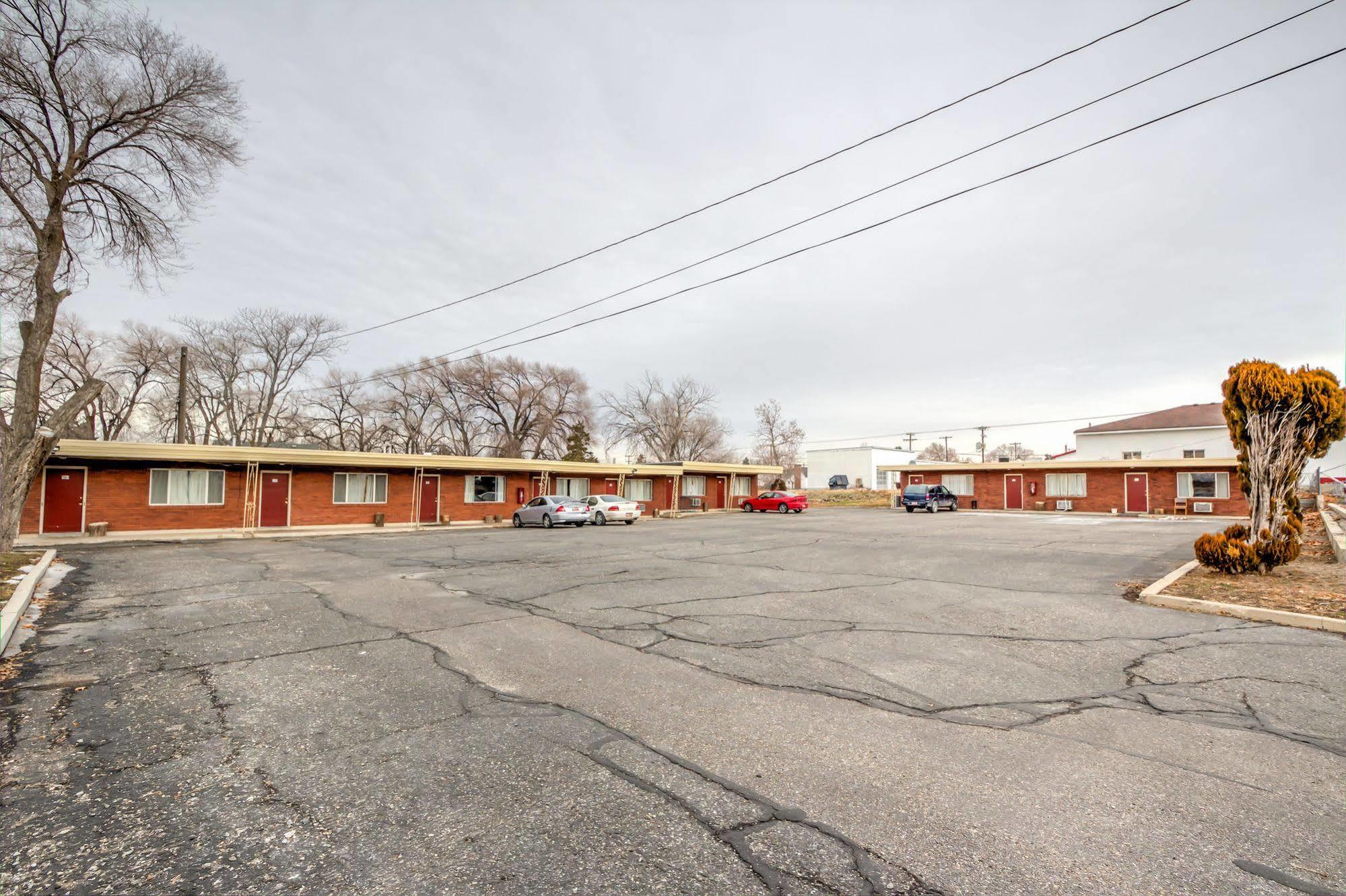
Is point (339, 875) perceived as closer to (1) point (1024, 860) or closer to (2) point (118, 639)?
(1) point (1024, 860)

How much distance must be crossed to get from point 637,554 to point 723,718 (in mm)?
11167

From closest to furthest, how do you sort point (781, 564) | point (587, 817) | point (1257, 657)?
point (587, 817) < point (1257, 657) < point (781, 564)

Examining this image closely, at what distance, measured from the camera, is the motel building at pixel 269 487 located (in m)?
21.8

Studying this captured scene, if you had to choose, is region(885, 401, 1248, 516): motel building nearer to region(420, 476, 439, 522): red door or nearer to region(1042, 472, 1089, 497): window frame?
region(1042, 472, 1089, 497): window frame

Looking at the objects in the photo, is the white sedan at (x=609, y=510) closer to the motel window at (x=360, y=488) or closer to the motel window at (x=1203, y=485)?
the motel window at (x=360, y=488)

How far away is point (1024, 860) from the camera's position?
285 cm

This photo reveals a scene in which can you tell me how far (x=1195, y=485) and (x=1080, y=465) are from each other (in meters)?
5.40

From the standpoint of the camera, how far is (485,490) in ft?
107

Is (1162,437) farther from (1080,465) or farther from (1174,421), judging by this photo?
(1080,465)

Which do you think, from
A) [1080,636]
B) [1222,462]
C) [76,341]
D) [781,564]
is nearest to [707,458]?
[1222,462]

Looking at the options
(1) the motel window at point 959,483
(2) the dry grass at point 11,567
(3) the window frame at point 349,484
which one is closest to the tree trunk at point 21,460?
(2) the dry grass at point 11,567

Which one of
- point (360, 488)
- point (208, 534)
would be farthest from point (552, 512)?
point (208, 534)

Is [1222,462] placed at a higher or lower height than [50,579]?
higher

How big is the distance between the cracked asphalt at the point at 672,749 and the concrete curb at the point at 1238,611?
34 cm
